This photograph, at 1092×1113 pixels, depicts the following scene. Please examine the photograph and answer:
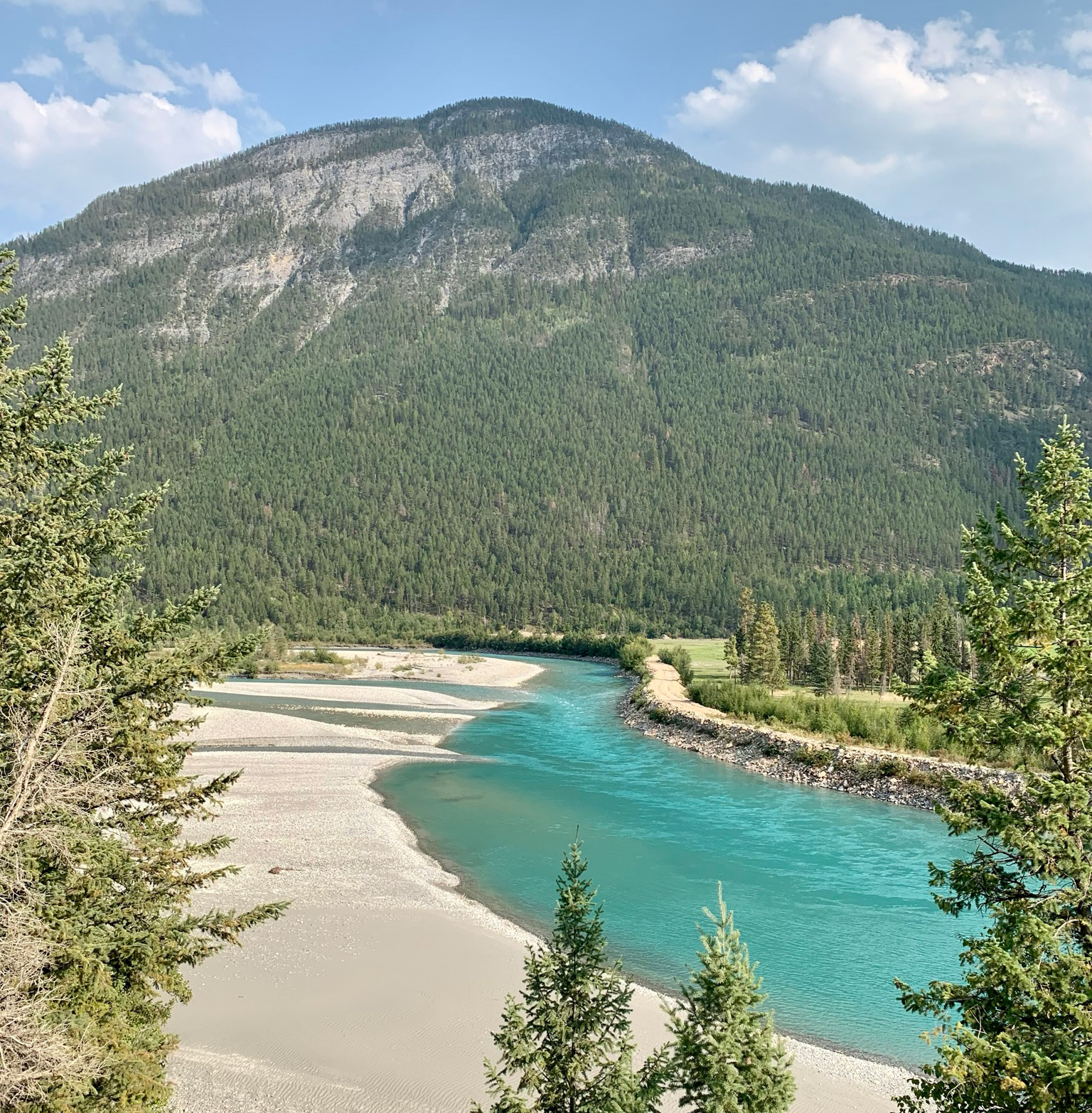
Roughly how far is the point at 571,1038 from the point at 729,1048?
2659 millimetres

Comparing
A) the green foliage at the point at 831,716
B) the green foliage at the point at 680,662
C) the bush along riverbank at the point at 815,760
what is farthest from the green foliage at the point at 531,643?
the bush along riverbank at the point at 815,760

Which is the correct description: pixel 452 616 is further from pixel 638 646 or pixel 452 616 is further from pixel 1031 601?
pixel 1031 601

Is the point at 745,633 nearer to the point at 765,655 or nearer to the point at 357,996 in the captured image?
the point at 765,655

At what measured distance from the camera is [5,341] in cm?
1068

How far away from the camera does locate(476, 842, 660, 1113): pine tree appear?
35.3ft

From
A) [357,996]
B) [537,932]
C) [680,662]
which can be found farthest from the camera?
[680,662]

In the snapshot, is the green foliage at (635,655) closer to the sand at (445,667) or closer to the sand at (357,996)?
the sand at (445,667)

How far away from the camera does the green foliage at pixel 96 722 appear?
924 cm

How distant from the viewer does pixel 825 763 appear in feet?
155

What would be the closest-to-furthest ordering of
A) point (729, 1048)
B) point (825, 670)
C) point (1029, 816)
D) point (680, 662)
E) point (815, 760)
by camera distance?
1. point (1029, 816)
2. point (729, 1048)
3. point (815, 760)
4. point (825, 670)
5. point (680, 662)

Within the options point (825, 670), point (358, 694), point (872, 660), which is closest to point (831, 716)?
point (825, 670)

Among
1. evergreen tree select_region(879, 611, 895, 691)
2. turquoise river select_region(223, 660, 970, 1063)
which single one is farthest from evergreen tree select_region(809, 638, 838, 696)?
turquoise river select_region(223, 660, 970, 1063)

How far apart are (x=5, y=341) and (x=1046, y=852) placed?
1466 cm

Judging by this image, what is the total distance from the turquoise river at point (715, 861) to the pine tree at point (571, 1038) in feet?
36.7
